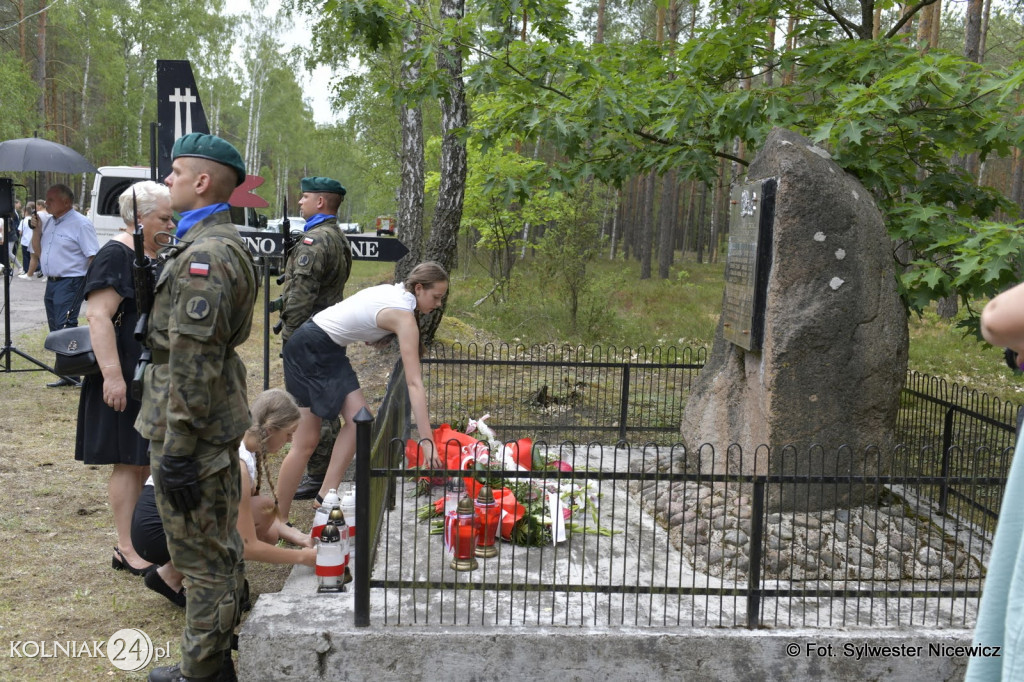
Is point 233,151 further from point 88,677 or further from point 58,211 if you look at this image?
point 58,211

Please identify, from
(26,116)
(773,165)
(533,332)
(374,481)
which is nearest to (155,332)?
(374,481)

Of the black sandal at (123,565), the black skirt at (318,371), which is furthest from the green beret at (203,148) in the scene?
the black sandal at (123,565)

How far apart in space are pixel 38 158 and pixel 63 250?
5.27 feet

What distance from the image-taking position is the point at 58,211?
8352 mm

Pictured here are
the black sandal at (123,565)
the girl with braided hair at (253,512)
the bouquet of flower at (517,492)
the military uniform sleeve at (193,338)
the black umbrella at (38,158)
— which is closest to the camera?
the military uniform sleeve at (193,338)

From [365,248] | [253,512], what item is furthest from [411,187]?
[253,512]

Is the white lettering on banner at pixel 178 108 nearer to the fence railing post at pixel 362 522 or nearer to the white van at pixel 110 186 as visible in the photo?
the fence railing post at pixel 362 522

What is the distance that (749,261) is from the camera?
18.3ft

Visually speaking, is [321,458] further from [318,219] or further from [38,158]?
[38,158]

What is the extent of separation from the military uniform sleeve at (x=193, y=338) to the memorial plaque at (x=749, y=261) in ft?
10.8

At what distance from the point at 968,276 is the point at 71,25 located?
109 ft

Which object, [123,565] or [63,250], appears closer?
[123,565]

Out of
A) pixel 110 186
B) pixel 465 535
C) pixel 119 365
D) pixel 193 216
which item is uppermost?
pixel 110 186

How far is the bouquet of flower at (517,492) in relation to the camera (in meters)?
4.50
